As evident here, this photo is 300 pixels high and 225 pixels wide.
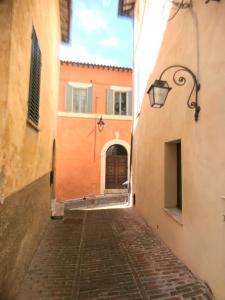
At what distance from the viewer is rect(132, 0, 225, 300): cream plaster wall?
9.25 feet

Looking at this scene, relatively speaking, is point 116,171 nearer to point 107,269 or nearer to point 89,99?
point 89,99

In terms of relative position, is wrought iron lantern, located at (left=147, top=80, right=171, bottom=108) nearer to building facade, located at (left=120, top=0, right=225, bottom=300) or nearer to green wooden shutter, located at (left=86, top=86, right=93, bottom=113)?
building facade, located at (left=120, top=0, right=225, bottom=300)

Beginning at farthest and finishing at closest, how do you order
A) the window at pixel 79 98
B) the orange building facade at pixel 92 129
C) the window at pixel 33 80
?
the window at pixel 79 98, the orange building facade at pixel 92 129, the window at pixel 33 80

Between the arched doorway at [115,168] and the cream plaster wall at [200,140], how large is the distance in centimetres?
917

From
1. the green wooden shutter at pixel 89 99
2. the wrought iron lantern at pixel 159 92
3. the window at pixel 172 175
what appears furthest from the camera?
the green wooden shutter at pixel 89 99

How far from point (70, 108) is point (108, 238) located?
1019cm

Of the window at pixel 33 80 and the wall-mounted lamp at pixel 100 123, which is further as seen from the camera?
the wall-mounted lamp at pixel 100 123

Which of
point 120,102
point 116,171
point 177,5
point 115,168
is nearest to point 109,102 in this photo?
point 120,102

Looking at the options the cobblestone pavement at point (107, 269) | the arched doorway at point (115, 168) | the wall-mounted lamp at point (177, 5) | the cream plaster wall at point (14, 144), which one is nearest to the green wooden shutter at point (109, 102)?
the arched doorway at point (115, 168)

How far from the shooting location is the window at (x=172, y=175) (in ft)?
15.9

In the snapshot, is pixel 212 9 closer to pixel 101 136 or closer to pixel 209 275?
pixel 209 275

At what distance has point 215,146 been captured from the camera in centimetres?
291

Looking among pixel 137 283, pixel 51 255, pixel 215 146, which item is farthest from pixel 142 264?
pixel 215 146

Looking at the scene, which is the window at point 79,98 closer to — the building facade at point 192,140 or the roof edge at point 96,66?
the roof edge at point 96,66
